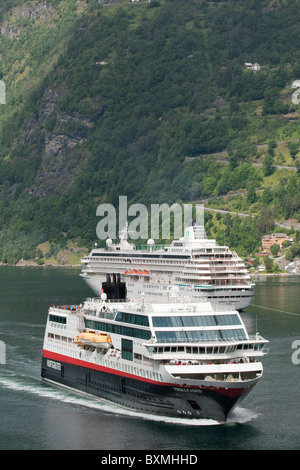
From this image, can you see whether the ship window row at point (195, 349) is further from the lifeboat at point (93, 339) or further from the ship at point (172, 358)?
the lifeboat at point (93, 339)

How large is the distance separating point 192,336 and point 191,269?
82.0 metres

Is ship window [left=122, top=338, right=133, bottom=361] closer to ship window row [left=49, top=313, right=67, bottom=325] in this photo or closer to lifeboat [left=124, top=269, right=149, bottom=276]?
ship window row [left=49, top=313, right=67, bottom=325]

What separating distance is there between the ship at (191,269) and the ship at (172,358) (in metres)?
51.7

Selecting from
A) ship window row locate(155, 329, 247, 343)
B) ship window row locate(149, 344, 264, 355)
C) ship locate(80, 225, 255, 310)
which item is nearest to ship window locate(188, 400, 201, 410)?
ship window row locate(149, 344, 264, 355)

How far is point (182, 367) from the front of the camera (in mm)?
71062

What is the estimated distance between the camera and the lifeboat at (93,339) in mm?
78812

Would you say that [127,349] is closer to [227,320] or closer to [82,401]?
[82,401]

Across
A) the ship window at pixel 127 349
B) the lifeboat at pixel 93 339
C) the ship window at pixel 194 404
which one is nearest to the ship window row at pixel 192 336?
the ship window at pixel 127 349

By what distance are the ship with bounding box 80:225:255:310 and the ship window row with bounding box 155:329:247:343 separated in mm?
57302

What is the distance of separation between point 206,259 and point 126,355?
77.4 meters

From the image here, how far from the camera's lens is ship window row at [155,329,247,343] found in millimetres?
72438

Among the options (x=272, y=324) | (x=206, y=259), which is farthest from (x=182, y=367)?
(x=206, y=259)

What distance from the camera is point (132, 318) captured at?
250 ft
